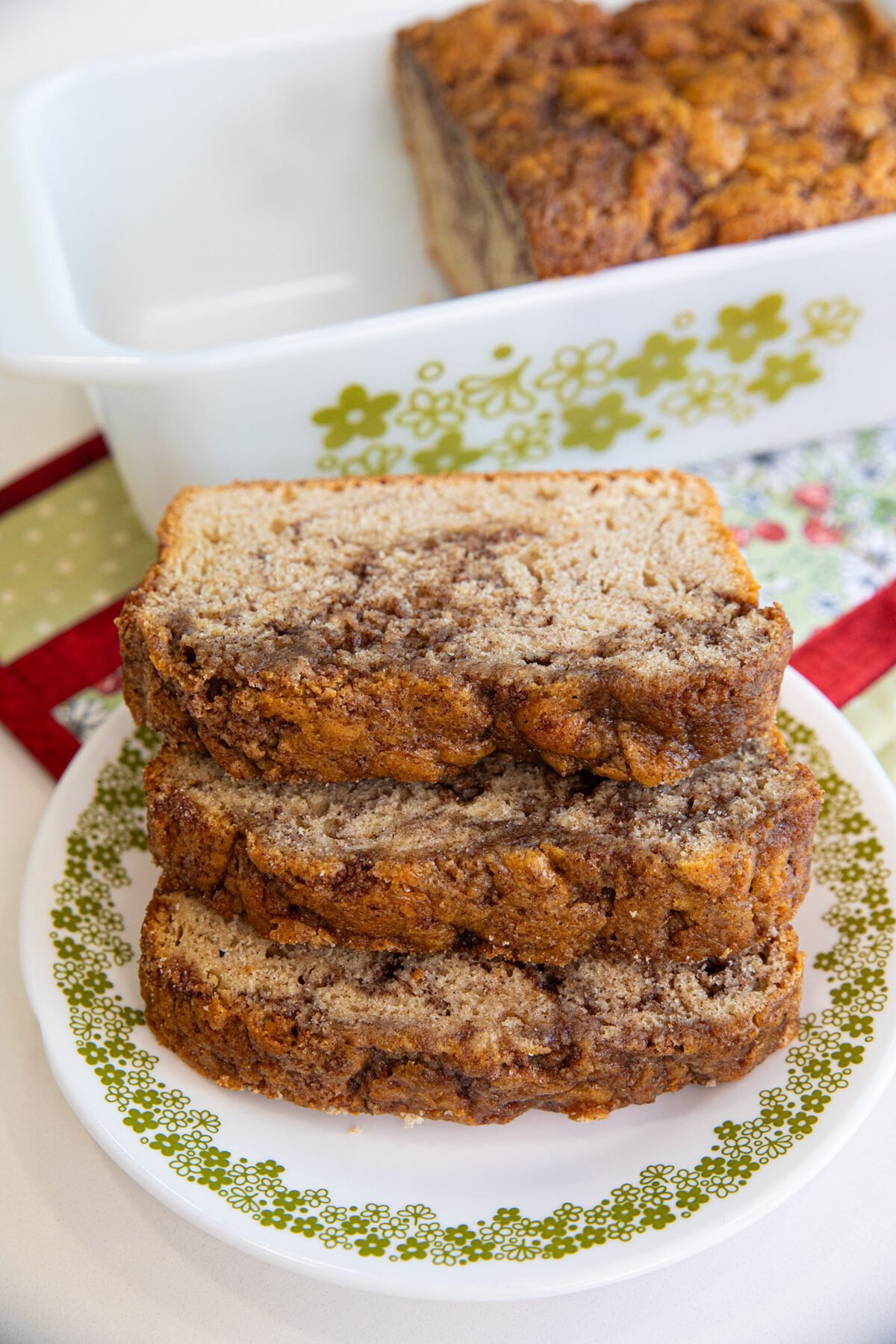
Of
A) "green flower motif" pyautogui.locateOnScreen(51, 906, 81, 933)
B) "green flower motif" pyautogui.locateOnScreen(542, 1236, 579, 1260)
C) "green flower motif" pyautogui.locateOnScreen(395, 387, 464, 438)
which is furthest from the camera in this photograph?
"green flower motif" pyautogui.locateOnScreen(395, 387, 464, 438)

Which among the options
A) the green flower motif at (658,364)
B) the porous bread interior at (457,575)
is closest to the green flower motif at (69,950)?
the porous bread interior at (457,575)

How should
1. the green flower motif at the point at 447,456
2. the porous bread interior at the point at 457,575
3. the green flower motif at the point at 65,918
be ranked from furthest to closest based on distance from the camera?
the green flower motif at the point at 447,456
the green flower motif at the point at 65,918
the porous bread interior at the point at 457,575

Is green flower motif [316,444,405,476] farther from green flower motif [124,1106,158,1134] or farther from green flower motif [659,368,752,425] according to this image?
green flower motif [124,1106,158,1134]

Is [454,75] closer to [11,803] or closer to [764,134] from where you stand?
[764,134]

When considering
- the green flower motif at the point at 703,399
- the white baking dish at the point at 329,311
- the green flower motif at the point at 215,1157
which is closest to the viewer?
→ the green flower motif at the point at 215,1157

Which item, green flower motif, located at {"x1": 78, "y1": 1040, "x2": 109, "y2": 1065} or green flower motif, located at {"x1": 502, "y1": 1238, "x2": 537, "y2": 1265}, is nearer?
green flower motif, located at {"x1": 502, "y1": 1238, "x2": 537, "y2": 1265}

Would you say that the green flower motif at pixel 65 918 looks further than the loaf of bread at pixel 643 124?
No

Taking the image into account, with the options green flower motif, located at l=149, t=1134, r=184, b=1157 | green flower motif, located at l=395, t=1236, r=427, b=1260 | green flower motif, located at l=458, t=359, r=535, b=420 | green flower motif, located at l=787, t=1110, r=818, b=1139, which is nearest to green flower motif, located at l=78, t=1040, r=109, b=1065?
green flower motif, located at l=149, t=1134, r=184, b=1157

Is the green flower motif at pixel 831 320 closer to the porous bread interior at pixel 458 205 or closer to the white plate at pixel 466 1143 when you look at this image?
the porous bread interior at pixel 458 205

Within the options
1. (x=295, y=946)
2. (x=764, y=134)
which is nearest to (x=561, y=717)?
(x=295, y=946)
